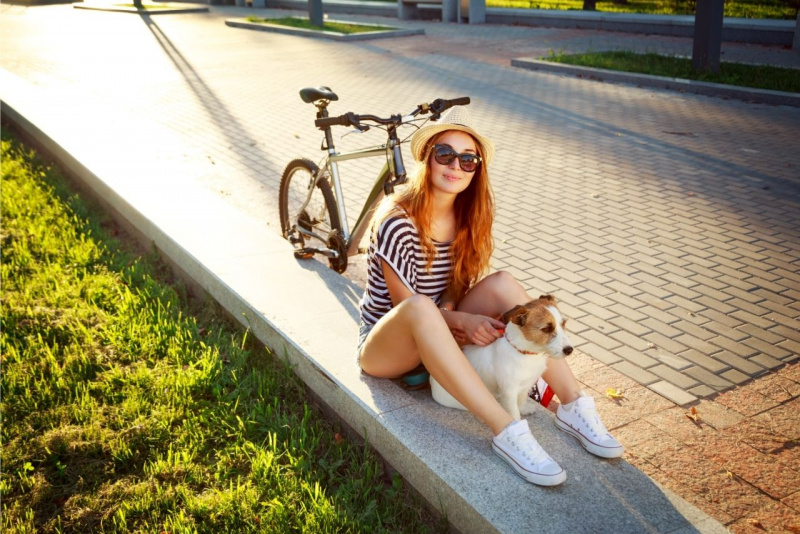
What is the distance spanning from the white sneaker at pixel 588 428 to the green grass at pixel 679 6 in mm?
18242

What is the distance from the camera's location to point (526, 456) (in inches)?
111

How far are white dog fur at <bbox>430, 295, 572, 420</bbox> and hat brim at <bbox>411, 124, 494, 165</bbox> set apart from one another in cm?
74

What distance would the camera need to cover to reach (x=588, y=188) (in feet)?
25.1

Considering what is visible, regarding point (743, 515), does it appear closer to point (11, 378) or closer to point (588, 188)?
point (11, 378)

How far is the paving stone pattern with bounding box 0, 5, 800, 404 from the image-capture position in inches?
183

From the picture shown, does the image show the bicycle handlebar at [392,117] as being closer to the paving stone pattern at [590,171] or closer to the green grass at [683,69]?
the paving stone pattern at [590,171]

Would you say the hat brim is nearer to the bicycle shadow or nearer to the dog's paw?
the dog's paw

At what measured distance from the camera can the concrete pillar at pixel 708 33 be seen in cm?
1258

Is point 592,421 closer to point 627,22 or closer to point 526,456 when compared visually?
point 526,456

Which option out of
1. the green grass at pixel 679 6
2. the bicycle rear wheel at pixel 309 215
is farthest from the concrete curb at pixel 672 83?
the bicycle rear wheel at pixel 309 215

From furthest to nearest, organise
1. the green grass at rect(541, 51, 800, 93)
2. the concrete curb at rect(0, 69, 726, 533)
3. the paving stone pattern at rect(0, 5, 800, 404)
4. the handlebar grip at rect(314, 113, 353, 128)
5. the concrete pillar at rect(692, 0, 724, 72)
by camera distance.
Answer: the concrete pillar at rect(692, 0, 724, 72) < the green grass at rect(541, 51, 800, 93) < the paving stone pattern at rect(0, 5, 800, 404) < the handlebar grip at rect(314, 113, 353, 128) < the concrete curb at rect(0, 69, 726, 533)

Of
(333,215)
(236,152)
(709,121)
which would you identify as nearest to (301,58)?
(236,152)

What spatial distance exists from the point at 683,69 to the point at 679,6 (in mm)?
11619

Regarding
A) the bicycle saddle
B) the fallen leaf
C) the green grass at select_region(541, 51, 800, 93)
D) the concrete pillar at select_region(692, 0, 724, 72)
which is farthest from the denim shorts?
the concrete pillar at select_region(692, 0, 724, 72)
